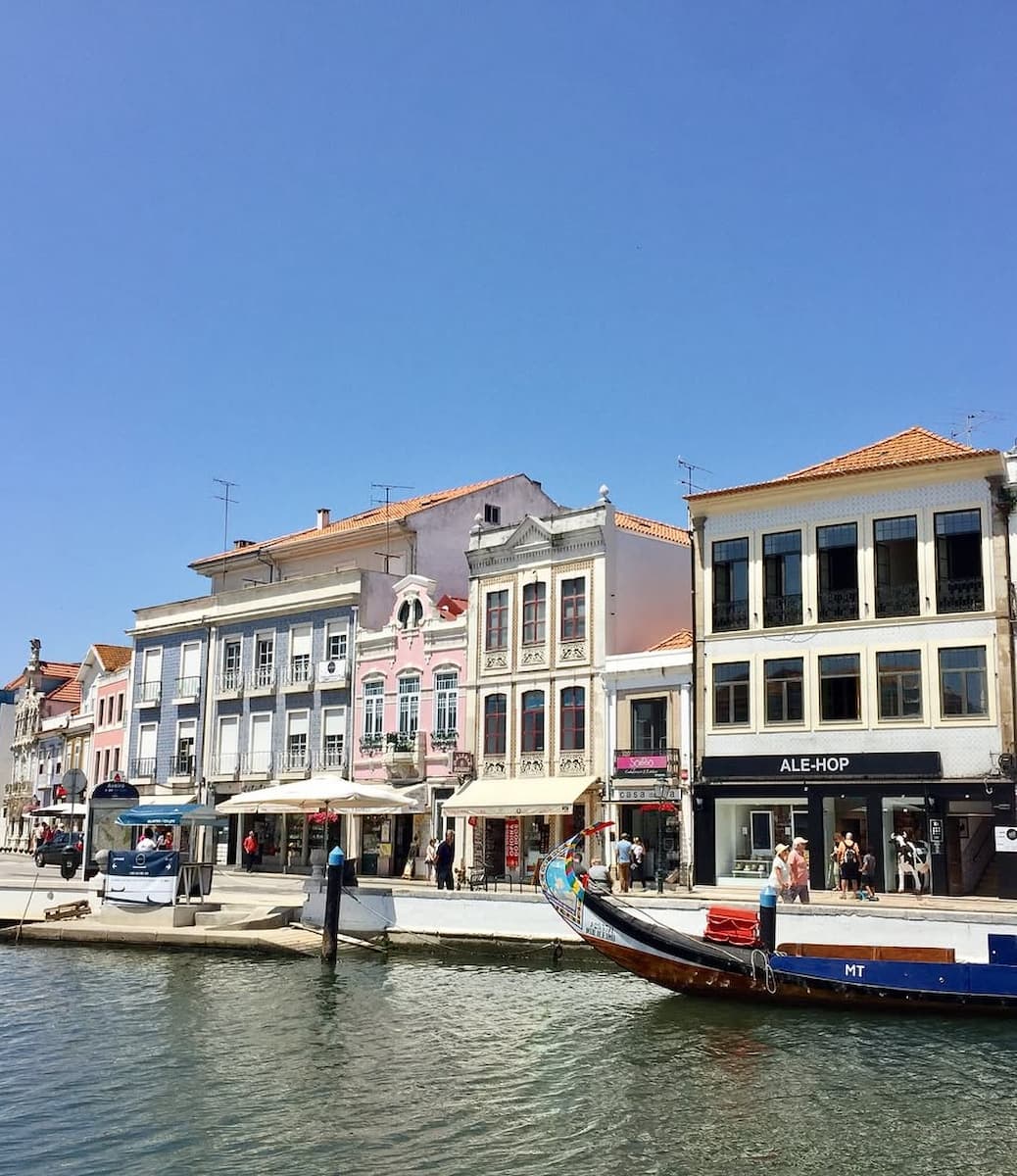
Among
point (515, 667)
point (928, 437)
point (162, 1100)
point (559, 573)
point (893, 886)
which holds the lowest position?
point (162, 1100)

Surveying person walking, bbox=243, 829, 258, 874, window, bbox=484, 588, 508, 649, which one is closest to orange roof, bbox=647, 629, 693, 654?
window, bbox=484, 588, 508, 649

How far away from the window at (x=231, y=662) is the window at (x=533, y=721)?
15577 millimetres

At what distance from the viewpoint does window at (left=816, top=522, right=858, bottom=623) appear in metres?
35.2

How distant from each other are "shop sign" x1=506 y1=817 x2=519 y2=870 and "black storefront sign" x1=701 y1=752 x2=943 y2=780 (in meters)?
7.33

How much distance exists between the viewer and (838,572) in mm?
Result: 35688

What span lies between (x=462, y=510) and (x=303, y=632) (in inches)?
299

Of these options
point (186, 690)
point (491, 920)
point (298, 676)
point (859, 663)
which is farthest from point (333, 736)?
point (859, 663)

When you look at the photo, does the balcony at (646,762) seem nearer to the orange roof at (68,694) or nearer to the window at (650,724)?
the window at (650,724)

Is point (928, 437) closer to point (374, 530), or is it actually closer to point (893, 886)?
point (893, 886)

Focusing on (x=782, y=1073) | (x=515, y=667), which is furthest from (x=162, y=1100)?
(x=515, y=667)

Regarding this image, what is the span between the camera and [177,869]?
106 ft

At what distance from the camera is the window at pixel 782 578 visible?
119 feet

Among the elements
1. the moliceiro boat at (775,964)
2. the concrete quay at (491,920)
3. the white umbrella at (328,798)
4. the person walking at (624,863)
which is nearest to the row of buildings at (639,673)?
the concrete quay at (491,920)

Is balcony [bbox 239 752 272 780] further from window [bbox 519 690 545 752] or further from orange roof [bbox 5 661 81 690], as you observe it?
orange roof [bbox 5 661 81 690]
